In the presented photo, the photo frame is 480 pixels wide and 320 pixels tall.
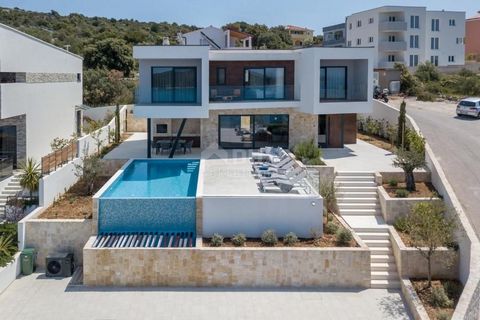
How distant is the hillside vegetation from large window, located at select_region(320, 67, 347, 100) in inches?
853

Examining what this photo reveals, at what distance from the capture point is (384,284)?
18281 mm

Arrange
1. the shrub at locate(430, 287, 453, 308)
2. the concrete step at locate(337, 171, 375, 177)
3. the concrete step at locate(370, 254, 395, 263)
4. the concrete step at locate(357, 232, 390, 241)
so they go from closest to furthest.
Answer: the shrub at locate(430, 287, 453, 308) → the concrete step at locate(370, 254, 395, 263) → the concrete step at locate(357, 232, 390, 241) → the concrete step at locate(337, 171, 375, 177)

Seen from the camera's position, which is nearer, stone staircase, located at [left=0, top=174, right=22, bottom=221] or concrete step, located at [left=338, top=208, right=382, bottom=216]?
concrete step, located at [left=338, top=208, right=382, bottom=216]

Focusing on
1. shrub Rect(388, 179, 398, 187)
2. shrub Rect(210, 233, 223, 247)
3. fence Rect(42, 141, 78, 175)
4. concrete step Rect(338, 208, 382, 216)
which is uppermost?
fence Rect(42, 141, 78, 175)

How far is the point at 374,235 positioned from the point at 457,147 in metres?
11.1

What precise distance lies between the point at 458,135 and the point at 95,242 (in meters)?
23.0

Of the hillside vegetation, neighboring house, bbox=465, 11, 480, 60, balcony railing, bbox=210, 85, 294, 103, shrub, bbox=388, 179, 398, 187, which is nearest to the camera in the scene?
shrub, bbox=388, 179, 398, 187

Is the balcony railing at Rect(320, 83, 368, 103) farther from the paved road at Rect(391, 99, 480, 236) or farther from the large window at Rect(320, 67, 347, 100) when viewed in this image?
the paved road at Rect(391, 99, 480, 236)

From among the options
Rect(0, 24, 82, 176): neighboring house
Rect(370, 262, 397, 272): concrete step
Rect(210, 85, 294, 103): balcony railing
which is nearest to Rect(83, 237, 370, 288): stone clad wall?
Rect(370, 262, 397, 272): concrete step

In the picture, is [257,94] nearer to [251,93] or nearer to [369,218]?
[251,93]

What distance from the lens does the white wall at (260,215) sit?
19.4 m

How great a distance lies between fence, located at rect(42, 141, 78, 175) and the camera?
2338 cm

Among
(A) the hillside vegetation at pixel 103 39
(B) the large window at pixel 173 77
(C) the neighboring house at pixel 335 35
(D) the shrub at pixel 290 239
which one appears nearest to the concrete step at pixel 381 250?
(D) the shrub at pixel 290 239

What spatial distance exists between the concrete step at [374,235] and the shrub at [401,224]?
0.62 m
